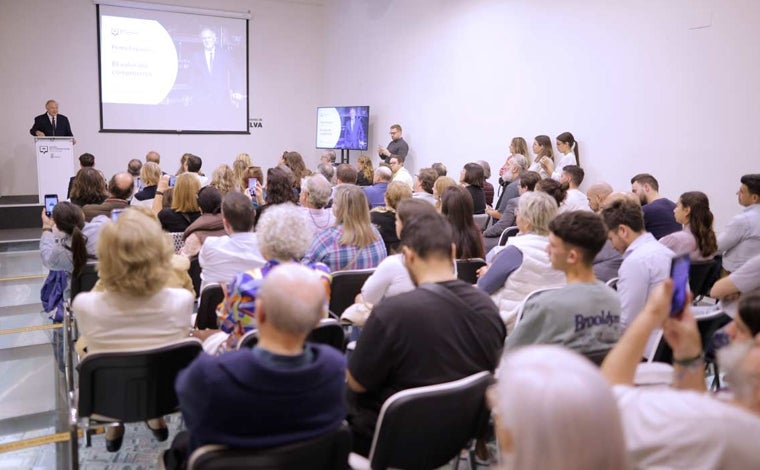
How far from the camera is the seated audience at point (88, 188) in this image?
463 cm

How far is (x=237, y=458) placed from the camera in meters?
1.50

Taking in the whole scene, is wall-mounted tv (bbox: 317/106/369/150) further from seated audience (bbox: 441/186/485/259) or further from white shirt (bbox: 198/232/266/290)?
white shirt (bbox: 198/232/266/290)

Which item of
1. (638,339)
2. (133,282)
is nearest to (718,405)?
(638,339)

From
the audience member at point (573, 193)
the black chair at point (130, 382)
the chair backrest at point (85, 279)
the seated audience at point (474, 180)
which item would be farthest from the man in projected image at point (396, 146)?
the black chair at point (130, 382)

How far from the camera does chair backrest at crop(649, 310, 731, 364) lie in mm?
2543

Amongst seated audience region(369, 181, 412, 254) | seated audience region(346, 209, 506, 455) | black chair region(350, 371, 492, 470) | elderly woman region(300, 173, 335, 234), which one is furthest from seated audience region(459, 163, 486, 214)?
black chair region(350, 371, 492, 470)

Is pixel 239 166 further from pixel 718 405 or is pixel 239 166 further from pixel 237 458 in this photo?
pixel 718 405

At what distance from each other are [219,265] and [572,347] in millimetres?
1995

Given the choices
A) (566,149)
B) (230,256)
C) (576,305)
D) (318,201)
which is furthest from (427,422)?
(566,149)

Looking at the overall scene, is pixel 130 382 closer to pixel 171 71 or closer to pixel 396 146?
pixel 396 146

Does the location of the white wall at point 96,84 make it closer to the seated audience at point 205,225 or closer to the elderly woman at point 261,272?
the seated audience at point 205,225

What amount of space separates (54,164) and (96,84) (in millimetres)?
2728

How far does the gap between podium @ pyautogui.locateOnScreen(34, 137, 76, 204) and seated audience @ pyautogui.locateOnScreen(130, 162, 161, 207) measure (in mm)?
3672

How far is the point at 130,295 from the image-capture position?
232 cm
